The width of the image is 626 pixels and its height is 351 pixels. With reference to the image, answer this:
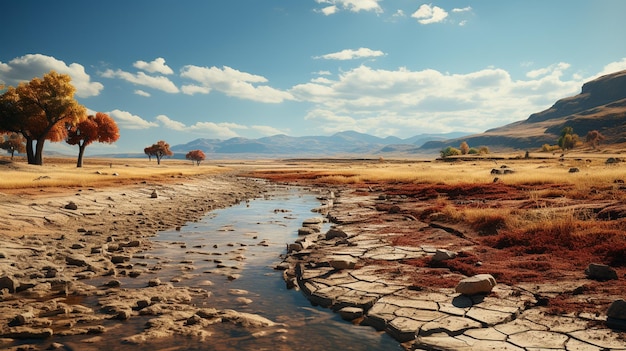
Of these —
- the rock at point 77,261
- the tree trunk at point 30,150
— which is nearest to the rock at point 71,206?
the rock at point 77,261

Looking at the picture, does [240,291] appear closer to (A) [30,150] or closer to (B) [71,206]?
(B) [71,206]

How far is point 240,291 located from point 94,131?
6695 centimetres

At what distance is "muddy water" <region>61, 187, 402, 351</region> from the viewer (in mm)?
6664

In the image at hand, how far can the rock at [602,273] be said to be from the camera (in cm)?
858

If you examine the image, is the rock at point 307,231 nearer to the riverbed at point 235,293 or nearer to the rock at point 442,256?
the riverbed at point 235,293

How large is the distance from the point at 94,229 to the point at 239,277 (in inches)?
385

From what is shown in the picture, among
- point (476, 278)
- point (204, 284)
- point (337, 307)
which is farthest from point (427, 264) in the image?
point (204, 284)

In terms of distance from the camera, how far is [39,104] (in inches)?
1945

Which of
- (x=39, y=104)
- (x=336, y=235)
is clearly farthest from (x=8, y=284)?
(x=39, y=104)

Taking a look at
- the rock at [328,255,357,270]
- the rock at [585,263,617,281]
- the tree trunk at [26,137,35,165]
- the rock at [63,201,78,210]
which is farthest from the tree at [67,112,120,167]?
the rock at [585,263,617,281]

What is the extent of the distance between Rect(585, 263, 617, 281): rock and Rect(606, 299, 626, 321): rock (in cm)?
252

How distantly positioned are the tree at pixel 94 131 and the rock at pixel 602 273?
7203 centimetres

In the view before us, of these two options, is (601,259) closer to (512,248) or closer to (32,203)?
(512,248)

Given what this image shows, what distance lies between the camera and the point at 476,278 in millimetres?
8375
